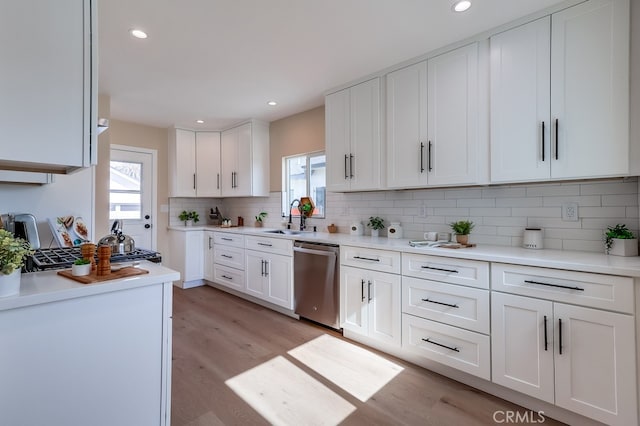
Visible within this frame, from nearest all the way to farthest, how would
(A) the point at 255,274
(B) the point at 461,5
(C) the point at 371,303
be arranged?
(B) the point at 461,5 < (C) the point at 371,303 < (A) the point at 255,274

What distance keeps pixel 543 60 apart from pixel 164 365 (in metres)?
2.79

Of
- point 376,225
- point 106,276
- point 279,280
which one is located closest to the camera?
point 106,276

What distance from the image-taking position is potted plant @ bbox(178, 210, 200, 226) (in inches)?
198

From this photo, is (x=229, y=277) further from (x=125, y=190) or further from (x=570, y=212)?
(x=570, y=212)

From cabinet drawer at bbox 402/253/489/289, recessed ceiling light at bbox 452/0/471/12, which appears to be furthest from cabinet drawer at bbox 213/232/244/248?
recessed ceiling light at bbox 452/0/471/12

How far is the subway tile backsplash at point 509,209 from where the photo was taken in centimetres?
203

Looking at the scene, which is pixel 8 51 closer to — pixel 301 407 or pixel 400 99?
pixel 301 407

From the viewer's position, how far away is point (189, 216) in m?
5.10

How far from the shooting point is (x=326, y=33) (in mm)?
2250

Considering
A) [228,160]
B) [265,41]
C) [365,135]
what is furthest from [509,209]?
[228,160]

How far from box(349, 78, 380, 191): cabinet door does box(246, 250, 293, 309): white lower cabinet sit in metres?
1.16

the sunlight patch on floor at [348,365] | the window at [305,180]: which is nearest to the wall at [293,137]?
the window at [305,180]

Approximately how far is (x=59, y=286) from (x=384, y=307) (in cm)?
207

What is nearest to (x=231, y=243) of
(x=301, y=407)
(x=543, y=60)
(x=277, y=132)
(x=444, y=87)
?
(x=277, y=132)
